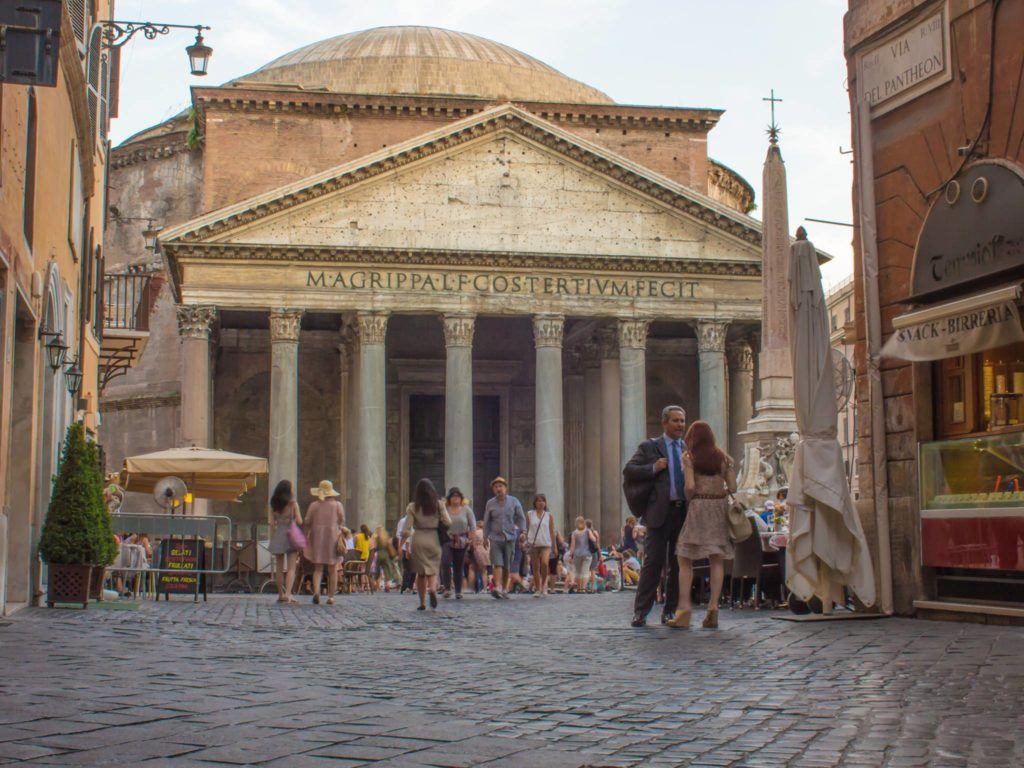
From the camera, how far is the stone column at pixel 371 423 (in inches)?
1081

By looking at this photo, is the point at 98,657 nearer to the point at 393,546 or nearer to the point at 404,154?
the point at 393,546

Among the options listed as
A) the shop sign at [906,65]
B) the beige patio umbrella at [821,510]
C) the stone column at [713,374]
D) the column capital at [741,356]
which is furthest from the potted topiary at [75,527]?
the column capital at [741,356]

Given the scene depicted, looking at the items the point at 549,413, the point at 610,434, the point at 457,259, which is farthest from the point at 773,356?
the point at 610,434

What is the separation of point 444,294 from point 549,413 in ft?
10.5

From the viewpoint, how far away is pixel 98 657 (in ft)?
21.9

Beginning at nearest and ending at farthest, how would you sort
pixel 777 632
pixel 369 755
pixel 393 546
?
pixel 369 755 → pixel 777 632 → pixel 393 546

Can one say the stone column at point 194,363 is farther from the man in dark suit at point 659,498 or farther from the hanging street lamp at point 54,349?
the man in dark suit at point 659,498

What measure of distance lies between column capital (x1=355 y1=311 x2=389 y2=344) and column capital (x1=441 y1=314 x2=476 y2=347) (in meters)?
1.25

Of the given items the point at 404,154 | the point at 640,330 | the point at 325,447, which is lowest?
the point at 325,447

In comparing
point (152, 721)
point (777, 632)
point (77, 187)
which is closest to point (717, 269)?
point (77, 187)

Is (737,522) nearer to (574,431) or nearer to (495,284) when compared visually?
(495,284)

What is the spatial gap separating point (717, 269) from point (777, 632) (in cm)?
2154

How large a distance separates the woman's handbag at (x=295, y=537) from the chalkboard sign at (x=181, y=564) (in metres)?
1.79

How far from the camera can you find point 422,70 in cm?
3903
